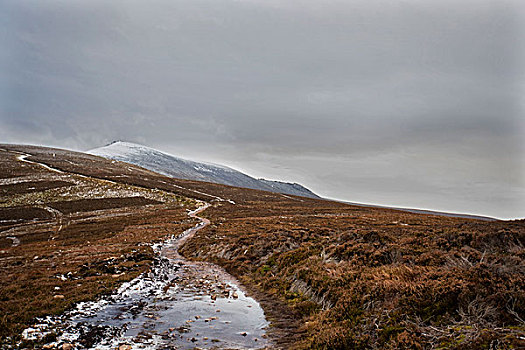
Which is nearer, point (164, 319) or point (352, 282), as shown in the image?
point (164, 319)

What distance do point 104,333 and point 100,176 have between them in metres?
114

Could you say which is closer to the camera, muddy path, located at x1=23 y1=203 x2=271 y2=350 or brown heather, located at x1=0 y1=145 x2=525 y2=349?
brown heather, located at x1=0 y1=145 x2=525 y2=349

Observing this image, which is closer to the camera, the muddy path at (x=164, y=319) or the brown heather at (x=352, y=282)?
the brown heather at (x=352, y=282)

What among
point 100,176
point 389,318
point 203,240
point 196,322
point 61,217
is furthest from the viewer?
point 100,176

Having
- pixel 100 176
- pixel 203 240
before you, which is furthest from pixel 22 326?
pixel 100 176

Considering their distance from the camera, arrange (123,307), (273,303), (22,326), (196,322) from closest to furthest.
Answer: (22,326)
(196,322)
(123,307)
(273,303)

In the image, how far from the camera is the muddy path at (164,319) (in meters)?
10.8

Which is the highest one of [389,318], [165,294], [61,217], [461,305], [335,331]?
[461,305]

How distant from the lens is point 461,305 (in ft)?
32.4

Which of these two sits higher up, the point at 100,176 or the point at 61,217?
the point at 100,176

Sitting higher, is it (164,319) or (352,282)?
(352,282)

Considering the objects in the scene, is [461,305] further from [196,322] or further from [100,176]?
[100,176]

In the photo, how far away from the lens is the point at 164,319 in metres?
13.1

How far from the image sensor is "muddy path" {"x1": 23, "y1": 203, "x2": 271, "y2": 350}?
10820 millimetres
